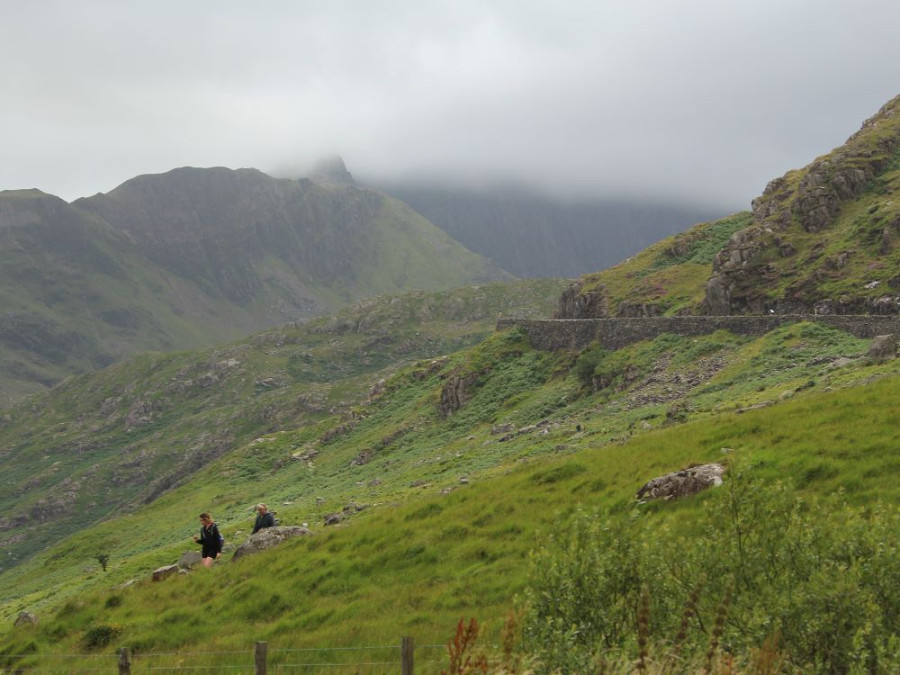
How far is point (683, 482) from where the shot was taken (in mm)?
23984

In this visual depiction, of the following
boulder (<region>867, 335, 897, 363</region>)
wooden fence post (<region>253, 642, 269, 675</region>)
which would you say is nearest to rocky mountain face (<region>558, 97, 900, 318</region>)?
boulder (<region>867, 335, 897, 363</region>)

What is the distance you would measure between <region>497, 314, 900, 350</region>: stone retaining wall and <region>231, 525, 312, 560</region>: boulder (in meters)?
39.0

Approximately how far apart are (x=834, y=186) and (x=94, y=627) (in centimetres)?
8039

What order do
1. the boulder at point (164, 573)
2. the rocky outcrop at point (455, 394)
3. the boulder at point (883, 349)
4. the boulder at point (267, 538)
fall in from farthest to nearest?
1. the rocky outcrop at point (455, 394)
2. the boulder at point (883, 349)
3. the boulder at point (267, 538)
4. the boulder at point (164, 573)

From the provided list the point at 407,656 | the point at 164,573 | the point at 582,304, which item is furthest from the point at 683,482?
the point at 582,304

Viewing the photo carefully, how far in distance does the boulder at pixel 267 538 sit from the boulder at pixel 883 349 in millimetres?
31449

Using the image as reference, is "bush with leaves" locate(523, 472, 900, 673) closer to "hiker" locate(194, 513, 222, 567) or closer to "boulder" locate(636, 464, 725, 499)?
"boulder" locate(636, 464, 725, 499)

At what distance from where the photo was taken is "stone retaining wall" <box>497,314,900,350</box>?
47938 millimetres

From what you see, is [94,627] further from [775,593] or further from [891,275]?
A: [891,275]

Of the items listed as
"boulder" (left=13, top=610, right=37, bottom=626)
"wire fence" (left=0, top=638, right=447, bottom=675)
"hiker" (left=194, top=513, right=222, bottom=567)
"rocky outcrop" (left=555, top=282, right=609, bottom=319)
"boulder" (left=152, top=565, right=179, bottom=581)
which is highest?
"rocky outcrop" (left=555, top=282, right=609, bottom=319)

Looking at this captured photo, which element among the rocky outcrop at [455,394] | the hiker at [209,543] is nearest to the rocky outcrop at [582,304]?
the rocky outcrop at [455,394]

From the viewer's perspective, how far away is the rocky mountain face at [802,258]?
197ft

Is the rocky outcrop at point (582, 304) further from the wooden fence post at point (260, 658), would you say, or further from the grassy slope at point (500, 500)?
the wooden fence post at point (260, 658)

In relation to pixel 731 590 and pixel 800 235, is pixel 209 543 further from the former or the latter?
pixel 800 235
